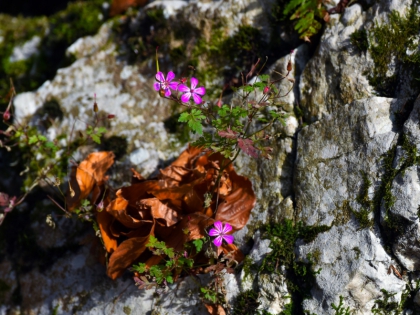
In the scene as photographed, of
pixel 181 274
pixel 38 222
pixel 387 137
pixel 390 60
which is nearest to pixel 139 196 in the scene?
pixel 181 274

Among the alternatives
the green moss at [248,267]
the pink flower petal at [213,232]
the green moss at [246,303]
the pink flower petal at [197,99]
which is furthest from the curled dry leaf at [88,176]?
the green moss at [246,303]

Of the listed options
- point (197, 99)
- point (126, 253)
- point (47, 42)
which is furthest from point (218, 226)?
point (47, 42)

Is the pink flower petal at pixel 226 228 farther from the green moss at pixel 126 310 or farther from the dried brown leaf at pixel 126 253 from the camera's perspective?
the green moss at pixel 126 310

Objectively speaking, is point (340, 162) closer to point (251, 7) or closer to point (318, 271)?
point (318, 271)

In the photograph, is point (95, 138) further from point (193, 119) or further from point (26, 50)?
Result: point (26, 50)

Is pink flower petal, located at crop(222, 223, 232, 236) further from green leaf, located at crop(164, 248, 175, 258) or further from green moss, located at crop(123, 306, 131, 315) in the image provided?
green moss, located at crop(123, 306, 131, 315)

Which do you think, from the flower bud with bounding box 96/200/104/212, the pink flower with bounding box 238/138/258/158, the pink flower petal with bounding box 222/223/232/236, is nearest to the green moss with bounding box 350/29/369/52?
the pink flower with bounding box 238/138/258/158
